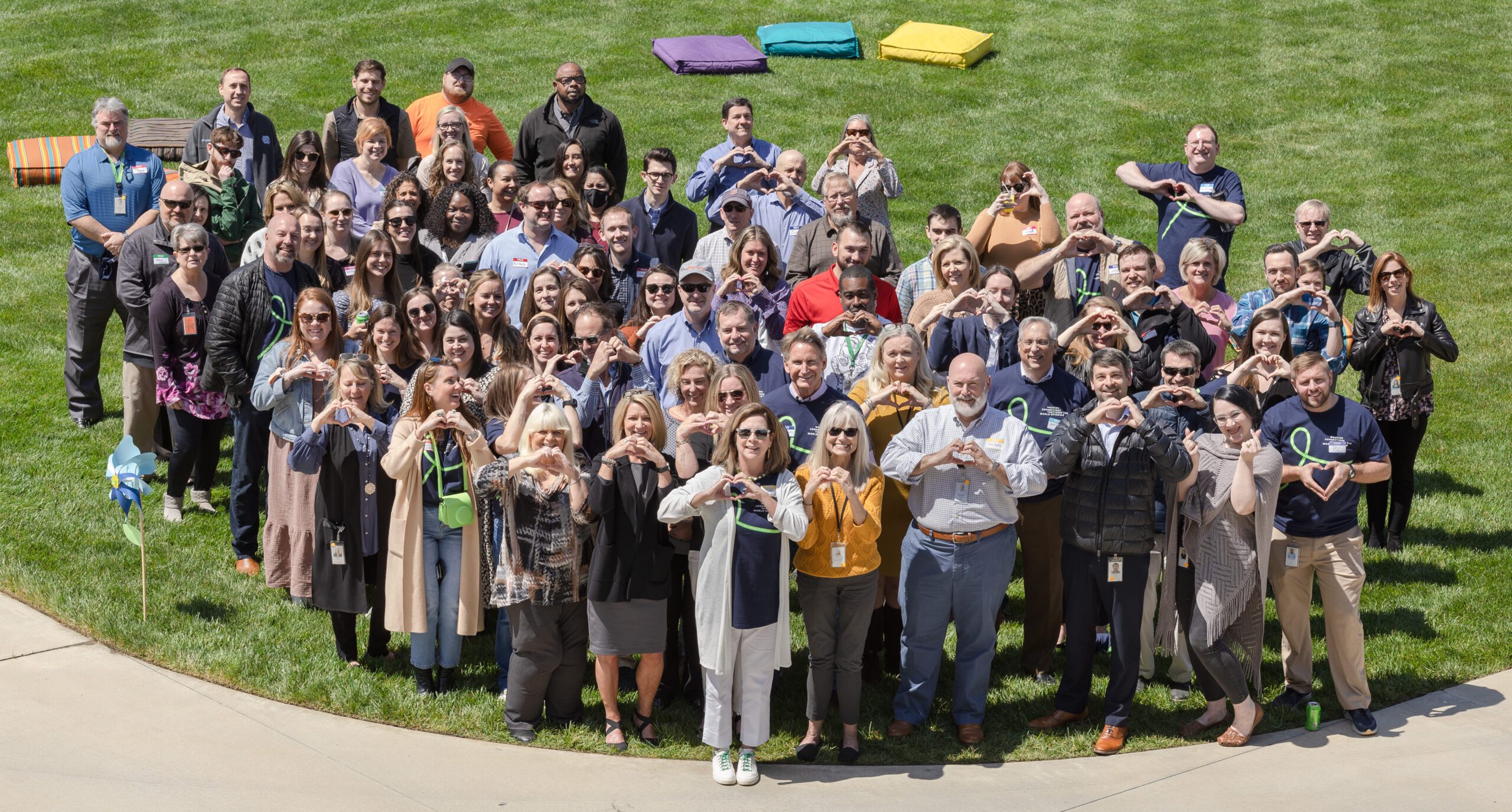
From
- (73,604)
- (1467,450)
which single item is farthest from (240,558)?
(1467,450)

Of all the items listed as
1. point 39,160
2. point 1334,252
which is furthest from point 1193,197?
point 39,160

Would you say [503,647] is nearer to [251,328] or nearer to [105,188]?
[251,328]

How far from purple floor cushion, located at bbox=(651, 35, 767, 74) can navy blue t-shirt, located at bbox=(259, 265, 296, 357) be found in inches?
513

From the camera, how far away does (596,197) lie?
12281 mm

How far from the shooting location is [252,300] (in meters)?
10.0

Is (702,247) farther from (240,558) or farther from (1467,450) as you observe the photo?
(1467,450)

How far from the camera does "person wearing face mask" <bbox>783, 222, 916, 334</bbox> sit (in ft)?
33.7

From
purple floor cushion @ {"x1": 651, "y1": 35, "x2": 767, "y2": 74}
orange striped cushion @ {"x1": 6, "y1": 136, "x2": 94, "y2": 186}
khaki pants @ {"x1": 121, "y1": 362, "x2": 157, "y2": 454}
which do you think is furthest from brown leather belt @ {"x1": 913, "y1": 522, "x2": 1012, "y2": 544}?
purple floor cushion @ {"x1": 651, "y1": 35, "x2": 767, "y2": 74}

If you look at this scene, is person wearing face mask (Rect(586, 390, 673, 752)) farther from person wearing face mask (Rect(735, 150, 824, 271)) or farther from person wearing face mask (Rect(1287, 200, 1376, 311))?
person wearing face mask (Rect(1287, 200, 1376, 311))

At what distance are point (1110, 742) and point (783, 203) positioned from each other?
5269 mm

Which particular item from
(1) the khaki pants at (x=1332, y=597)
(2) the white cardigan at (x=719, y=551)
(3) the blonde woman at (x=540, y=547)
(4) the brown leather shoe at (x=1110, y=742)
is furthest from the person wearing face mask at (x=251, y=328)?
(1) the khaki pants at (x=1332, y=597)

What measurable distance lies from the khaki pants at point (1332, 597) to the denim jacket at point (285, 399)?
19.7ft

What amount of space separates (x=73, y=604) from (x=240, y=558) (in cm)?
115

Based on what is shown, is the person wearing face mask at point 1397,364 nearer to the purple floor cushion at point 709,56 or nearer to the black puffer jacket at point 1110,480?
the black puffer jacket at point 1110,480
